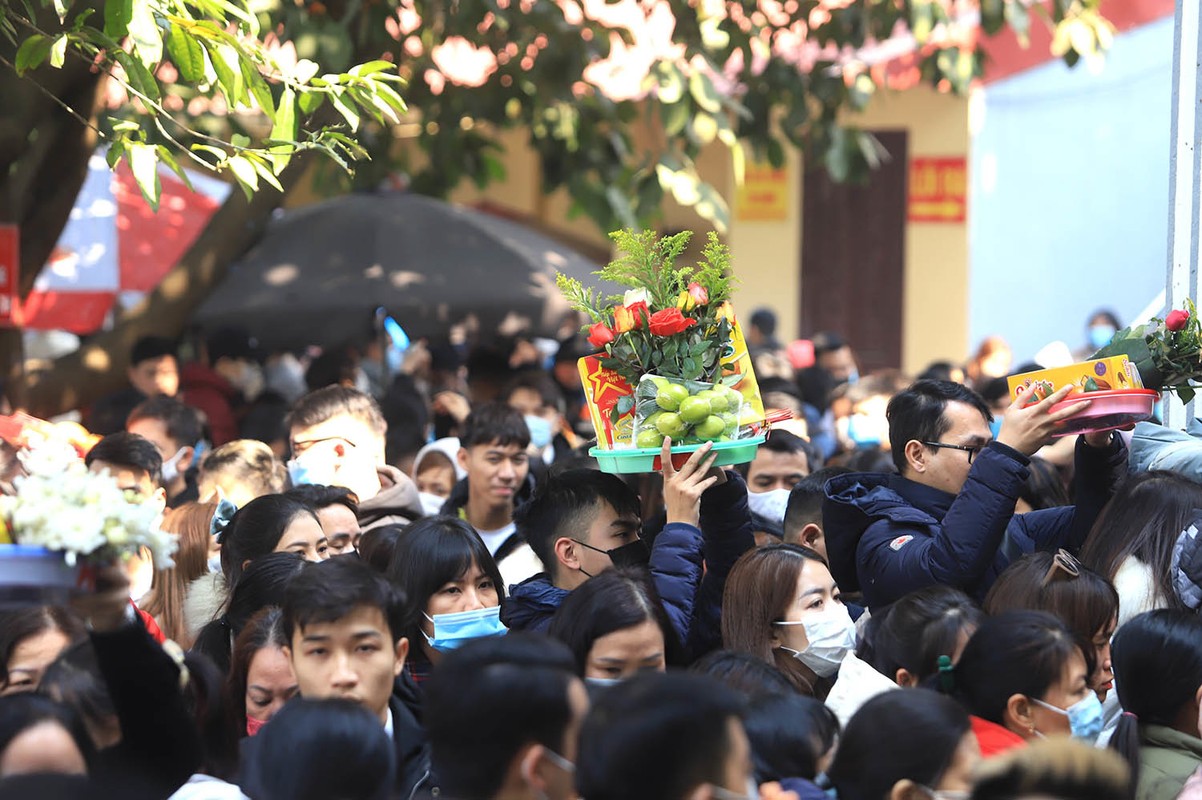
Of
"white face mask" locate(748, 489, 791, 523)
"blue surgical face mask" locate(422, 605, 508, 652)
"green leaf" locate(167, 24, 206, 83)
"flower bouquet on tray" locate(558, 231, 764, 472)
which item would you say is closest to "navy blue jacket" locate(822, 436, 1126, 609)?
"flower bouquet on tray" locate(558, 231, 764, 472)

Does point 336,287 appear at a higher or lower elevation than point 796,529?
higher

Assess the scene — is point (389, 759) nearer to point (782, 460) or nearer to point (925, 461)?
point (925, 461)

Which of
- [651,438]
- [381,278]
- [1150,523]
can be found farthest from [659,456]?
[381,278]

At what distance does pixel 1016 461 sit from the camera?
396cm

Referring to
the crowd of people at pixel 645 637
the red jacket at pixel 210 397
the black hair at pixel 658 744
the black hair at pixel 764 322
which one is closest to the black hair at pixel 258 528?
the crowd of people at pixel 645 637

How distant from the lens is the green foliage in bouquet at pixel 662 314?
13.2 feet

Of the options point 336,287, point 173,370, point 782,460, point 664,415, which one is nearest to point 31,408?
point 173,370

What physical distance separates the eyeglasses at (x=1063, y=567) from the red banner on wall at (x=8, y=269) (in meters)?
5.31

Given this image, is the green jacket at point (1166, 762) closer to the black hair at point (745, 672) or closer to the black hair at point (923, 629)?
the black hair at point (923, 629)

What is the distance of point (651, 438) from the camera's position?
3994mm

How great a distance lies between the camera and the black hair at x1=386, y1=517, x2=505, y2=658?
435 centimetres

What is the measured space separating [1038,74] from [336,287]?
8.87m

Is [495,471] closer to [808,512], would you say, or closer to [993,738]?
[808,512]

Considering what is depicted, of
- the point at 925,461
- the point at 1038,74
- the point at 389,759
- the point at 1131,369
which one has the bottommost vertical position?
the point at 389,759
